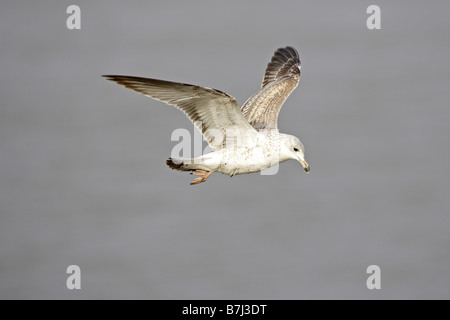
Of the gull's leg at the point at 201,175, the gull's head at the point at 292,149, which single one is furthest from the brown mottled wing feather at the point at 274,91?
the gull's leg at the point at 201,175

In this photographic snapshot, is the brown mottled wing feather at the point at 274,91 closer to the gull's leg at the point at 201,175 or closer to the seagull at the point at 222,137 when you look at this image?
the seagull at the point at 222,137

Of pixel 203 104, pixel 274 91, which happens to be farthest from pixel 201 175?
pixel 274 91

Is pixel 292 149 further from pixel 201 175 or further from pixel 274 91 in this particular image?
pixel 274 91

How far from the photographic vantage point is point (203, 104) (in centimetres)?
889

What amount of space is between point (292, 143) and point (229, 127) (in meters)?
0.72

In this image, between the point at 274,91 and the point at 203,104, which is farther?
the point at 274,91

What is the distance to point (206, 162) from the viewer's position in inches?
360

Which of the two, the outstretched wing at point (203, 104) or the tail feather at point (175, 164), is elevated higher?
the outstretched wing at point (203, 104)

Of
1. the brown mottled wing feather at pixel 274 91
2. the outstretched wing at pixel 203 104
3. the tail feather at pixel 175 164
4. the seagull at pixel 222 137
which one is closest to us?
the outstretched wing at pixel 203 104

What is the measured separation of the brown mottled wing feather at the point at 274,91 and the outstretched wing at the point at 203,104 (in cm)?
83

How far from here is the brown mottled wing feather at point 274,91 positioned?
401 inches

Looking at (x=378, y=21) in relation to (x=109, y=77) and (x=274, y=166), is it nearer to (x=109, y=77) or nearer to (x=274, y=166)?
(x=274, y=166)

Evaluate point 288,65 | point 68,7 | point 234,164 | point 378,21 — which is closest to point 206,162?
point 234,164

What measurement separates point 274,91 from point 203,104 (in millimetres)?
2203
